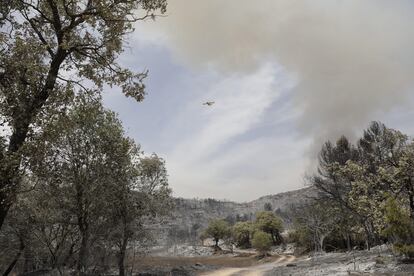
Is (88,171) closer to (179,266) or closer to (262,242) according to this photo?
(179,266)

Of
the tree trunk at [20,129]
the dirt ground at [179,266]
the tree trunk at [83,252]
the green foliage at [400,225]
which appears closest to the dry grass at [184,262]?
the dirt ground at [179,266]

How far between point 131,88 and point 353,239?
74.3 metres

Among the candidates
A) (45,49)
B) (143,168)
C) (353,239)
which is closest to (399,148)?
(143,168)

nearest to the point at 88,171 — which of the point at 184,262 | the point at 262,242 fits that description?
the point at 184,262

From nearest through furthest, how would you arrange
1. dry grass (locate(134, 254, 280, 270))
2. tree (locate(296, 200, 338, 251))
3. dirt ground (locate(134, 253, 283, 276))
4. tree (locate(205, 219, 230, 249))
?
dirt ground (locate(134, 253, 283, 276)) → dry grass (locate(134, 254, 280, 270)) → tree (locate(296, 200, 338, 251)) → tree (locate(205, 219, 230, 249))

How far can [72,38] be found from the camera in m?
11.8

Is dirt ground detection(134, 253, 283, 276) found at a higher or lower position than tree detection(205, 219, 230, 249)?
lower

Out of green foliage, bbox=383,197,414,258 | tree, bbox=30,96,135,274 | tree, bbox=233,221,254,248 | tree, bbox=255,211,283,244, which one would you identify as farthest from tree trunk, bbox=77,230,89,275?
tree, bbox=233,221,254,248

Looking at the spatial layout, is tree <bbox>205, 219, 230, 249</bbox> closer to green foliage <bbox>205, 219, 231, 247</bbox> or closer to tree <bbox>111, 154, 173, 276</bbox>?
green foliage <bbox>205, 219, 231, 247</bbox>

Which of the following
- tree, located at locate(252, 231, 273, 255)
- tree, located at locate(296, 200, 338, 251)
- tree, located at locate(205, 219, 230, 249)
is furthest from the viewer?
tree, located at locate(205, 219, 230, 249)

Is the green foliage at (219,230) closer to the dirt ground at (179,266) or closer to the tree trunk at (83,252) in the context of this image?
the dirt ground at (179,266)

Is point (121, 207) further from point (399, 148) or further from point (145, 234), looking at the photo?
point (399, 148)

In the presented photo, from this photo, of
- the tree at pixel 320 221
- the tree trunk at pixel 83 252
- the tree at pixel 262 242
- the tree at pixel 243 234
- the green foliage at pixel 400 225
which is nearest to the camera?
the tree trunk at pixel 83 252

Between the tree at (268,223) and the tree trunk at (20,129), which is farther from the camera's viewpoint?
the tree at (268,223)
